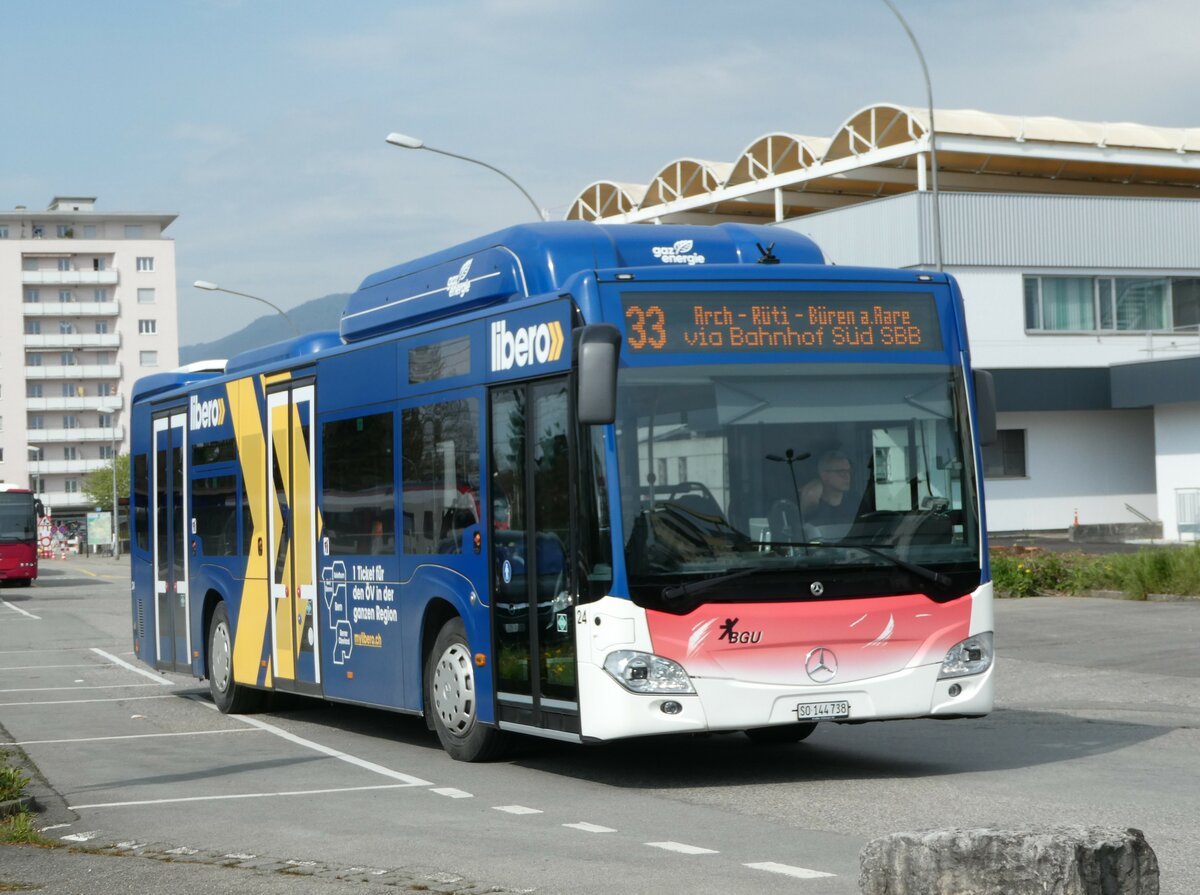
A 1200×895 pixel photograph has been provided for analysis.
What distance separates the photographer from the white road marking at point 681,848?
27.1 ft

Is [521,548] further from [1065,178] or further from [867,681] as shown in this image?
[1065,178]

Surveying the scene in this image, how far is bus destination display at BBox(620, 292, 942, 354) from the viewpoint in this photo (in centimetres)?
1046

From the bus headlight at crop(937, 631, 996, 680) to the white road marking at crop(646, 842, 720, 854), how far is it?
2699 mm

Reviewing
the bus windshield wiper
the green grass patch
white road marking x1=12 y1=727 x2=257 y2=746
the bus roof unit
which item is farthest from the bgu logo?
the green grass patch

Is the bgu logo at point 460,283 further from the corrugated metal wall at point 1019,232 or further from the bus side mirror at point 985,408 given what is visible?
the corrugated metal wall at point 1019,232

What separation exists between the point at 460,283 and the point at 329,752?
140 inches

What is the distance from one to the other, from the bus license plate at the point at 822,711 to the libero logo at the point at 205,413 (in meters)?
7.83

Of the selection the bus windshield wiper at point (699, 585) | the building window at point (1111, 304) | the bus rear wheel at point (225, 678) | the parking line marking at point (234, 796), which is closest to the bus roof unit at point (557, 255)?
the bus windshield wiper at point (699, 585)

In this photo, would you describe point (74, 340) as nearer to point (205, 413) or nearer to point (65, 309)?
point (65, 309)

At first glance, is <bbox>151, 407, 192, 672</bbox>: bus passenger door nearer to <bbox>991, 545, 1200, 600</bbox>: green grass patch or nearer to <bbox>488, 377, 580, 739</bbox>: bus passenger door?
<bbox>488, 377, 580, 739</bbox>: bus passenger door

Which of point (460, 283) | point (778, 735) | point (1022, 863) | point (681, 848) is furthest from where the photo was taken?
point (778, 735)

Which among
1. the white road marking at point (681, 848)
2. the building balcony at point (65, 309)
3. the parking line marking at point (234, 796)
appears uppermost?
the building balcony at point (65, 309)

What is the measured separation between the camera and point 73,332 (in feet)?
460

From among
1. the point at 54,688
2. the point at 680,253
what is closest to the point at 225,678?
the point at 54,688
